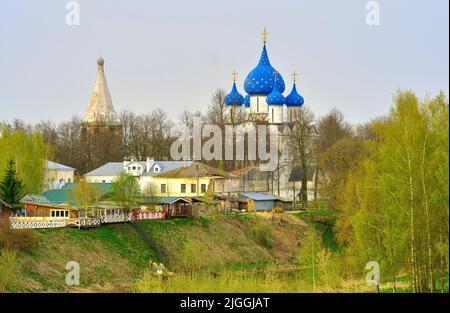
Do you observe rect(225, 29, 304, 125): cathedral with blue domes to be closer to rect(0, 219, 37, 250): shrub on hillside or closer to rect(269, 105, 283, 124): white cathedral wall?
rect(269, 105, 283, 124): white cathedral wall

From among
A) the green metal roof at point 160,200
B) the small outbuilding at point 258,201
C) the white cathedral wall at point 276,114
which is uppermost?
the white cathedral wall at point 276,114

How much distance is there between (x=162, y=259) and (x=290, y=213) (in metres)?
13.4

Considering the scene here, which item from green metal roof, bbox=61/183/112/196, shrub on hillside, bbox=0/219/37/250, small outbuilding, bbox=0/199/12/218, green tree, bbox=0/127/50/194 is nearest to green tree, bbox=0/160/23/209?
small outbuilding, bbox=0/199/12/218

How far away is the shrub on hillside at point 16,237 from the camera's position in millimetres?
33750

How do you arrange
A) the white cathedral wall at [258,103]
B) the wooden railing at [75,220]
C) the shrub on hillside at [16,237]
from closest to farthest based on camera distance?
1. the shrub on hillside at [16,237]
2. the wooden railing at [75,220]
3. the white cathedral wall at [258,103]

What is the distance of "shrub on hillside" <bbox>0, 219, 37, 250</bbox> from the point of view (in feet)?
111

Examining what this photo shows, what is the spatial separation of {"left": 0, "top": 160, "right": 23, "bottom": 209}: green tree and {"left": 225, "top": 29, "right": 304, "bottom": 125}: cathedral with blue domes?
2715 cm

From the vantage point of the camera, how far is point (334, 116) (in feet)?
222

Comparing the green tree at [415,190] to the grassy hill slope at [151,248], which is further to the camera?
the grassy hill slope at [151,248]

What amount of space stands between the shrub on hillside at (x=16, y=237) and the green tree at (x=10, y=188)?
18.4ft

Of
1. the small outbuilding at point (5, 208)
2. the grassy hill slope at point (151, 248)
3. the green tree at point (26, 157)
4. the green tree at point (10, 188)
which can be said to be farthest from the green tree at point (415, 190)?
the green tree at point (26, 157)

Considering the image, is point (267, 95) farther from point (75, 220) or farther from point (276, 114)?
point (75, 220)

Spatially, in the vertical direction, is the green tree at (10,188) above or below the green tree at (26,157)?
below

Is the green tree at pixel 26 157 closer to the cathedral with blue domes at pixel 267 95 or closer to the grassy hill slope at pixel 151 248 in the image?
the grassy hill slope at pixel 151 248
